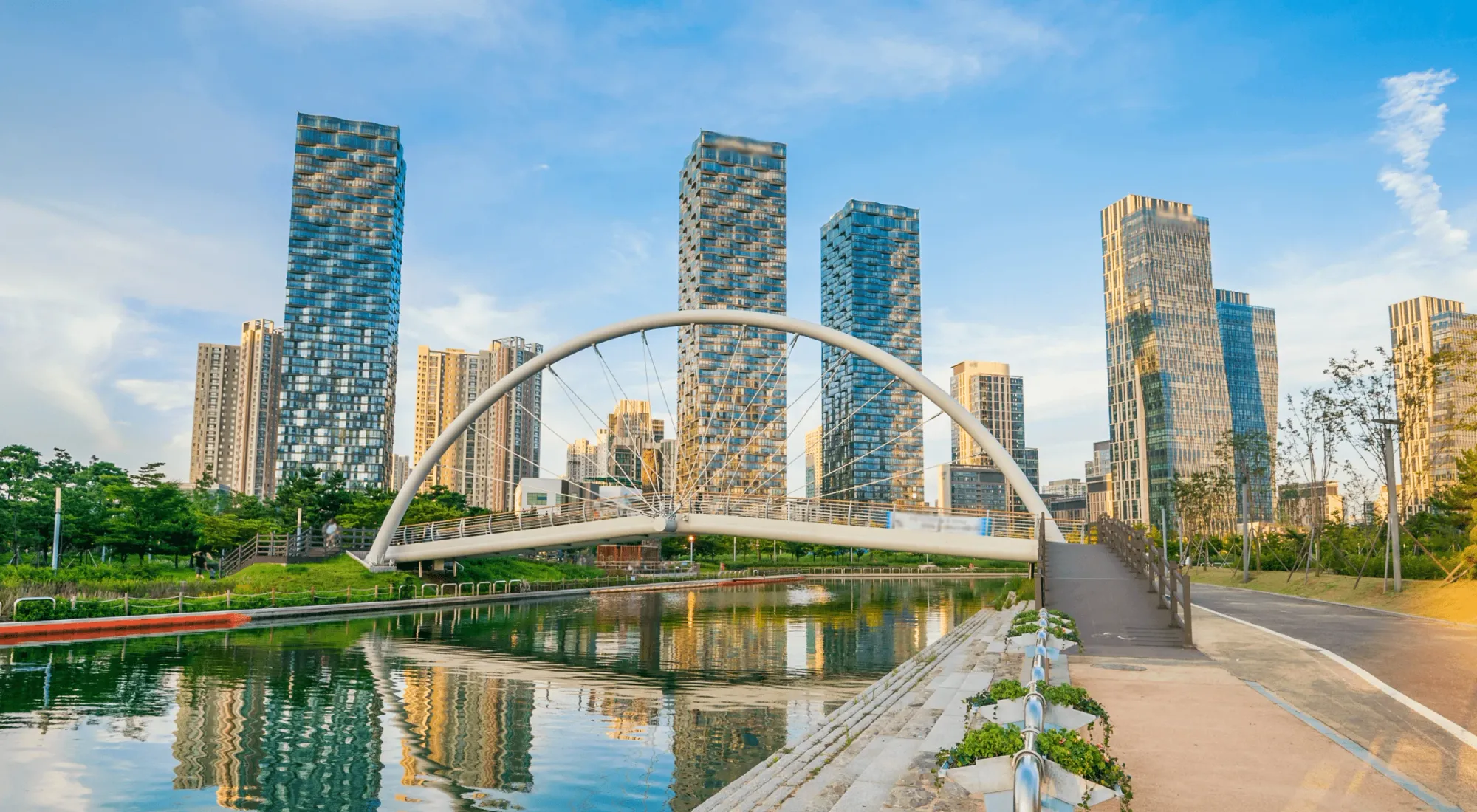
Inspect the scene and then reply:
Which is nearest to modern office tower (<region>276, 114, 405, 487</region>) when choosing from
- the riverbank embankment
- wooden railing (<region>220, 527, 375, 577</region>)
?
wooden railing (<region>220, 527, 375, 577</region>)

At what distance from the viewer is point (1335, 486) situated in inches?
3130

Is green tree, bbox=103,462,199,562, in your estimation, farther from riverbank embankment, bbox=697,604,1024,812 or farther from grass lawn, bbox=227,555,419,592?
riverbank embankment, bbox=697,604,1024,812

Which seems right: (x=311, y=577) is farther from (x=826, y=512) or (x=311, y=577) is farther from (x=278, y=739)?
(x=278, y=739)

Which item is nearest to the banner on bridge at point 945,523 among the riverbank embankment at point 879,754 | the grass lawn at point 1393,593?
the grass lawn at point 1393,593

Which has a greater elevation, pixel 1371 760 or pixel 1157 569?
pixel 1157 569

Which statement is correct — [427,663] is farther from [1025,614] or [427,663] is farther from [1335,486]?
[1335,486]

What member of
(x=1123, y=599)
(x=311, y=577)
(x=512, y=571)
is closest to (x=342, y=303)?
(x=512, y=571)

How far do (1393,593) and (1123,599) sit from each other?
51.4 feet

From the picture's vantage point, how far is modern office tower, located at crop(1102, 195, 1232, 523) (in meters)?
172

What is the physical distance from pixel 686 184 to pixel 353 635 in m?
159

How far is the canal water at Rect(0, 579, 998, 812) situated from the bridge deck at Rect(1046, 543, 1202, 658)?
545 centimetres

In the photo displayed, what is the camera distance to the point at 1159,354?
17388 centimetres

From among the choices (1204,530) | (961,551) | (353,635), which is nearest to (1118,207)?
(1204,530)

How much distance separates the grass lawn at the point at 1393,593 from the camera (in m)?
26.4
